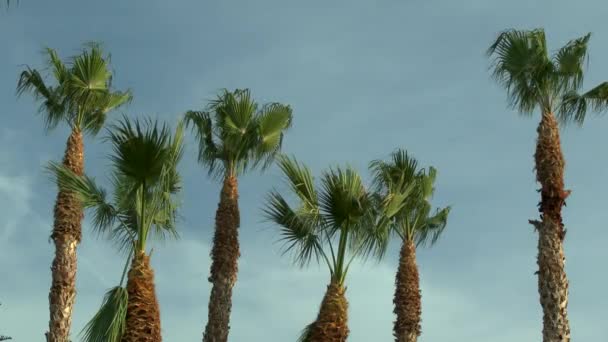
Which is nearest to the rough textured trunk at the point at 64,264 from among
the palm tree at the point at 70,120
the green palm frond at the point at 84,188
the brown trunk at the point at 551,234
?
the palm tree at the point at 70,120

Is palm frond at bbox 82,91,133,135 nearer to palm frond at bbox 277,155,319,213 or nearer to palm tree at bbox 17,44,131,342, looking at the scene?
palm tree at bbox 17,44,131,342

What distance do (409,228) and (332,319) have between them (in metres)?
9.50

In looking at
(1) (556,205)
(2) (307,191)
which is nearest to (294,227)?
(2) (307,191)

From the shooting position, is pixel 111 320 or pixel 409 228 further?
pixel 409 228

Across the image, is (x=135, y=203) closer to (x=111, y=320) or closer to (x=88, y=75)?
(x=111, y=320)

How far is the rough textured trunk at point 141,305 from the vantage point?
1387cm

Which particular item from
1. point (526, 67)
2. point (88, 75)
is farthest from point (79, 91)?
point (526, 67)

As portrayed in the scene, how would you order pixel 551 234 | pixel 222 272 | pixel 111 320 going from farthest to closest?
pixel 222 272 → pixel 551 234 → pixel 111 320

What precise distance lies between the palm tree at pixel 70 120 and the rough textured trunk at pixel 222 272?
133 inches

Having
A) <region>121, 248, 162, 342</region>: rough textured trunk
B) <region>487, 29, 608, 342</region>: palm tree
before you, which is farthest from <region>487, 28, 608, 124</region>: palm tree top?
<region>121, 248, 162, 342</region>: rough textured trunk

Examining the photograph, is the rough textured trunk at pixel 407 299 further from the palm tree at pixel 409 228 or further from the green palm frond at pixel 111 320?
the green palm frond at pixel 111 320

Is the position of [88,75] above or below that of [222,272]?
above

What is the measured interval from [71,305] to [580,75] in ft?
40.5

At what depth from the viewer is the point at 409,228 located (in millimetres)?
24781
